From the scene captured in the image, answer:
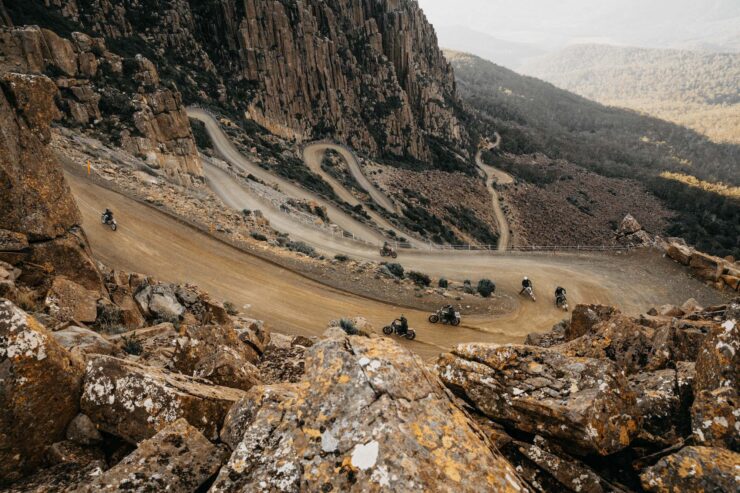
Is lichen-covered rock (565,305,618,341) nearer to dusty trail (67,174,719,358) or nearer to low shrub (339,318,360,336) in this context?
dusty trail (67,174,719,358)

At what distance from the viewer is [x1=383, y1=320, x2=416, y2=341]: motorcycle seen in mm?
15859

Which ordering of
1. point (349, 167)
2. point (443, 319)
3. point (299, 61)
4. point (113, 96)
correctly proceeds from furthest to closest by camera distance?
point (299, 61) < point (349, 167) < point (113, 96) < point (443, 319)

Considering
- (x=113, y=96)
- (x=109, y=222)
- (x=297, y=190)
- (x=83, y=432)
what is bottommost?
(x=297, y=190)

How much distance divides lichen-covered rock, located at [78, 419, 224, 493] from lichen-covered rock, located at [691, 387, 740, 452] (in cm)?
487

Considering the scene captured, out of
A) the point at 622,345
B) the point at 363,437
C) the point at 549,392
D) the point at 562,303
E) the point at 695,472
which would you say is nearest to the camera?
the point at 363,437

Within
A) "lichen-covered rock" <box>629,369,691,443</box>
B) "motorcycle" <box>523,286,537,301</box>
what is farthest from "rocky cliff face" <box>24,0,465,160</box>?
"lichen-covered rock" <box>629,369,691,443</box>

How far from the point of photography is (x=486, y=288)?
76.3 feet

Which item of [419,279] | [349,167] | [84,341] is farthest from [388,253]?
[349,167]

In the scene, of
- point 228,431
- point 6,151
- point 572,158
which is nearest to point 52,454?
point 228,431

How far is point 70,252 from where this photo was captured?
9.70 meters

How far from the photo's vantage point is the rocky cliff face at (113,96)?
29484mm

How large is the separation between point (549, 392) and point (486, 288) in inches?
754

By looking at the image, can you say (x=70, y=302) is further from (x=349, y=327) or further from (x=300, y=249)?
(x=300, y=249)

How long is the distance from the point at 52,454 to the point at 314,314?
1267 cm
